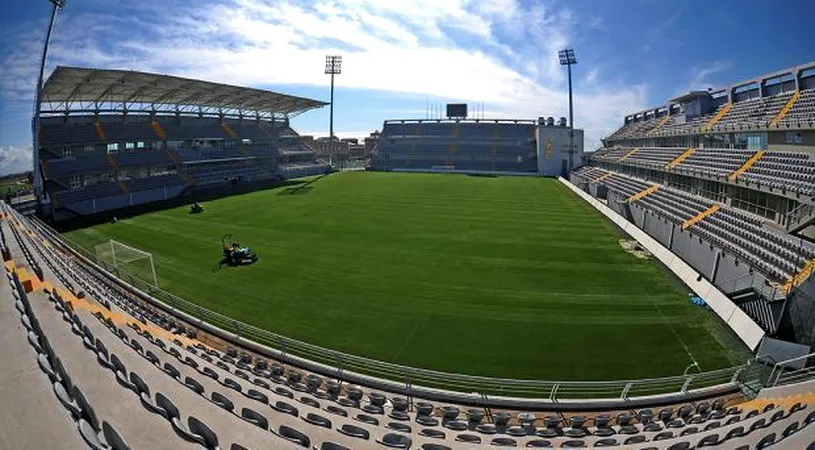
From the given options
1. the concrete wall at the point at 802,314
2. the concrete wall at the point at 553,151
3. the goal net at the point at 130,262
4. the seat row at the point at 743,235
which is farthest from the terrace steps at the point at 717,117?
the goal net at the point at 130,262

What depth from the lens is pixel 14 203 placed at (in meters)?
35.2

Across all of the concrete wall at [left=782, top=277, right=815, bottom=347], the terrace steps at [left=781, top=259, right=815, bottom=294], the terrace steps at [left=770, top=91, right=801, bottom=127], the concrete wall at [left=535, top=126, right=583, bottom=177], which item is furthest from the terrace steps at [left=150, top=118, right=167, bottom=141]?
the terrace steps at [left=770, top=91, right=801, bottom=127]

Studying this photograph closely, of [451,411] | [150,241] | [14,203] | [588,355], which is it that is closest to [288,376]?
[451,411]

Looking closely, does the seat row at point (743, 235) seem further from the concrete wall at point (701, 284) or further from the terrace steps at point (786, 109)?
the terrace steps at point (786, 109)

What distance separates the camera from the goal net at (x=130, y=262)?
20.3 m

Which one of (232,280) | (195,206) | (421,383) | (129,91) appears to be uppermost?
(129,91)

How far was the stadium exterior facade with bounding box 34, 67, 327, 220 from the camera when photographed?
3816cm

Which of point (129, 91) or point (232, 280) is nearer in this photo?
point (232, 280)

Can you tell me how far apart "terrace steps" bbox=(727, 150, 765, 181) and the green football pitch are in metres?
6.98

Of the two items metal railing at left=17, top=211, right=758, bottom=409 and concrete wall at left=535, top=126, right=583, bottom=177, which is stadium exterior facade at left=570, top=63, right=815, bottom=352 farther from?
concrete wall at left=535, top=126, right=583, bottom=177

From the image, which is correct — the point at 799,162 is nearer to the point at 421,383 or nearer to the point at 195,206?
the point at 421,383

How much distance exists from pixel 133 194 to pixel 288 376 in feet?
130

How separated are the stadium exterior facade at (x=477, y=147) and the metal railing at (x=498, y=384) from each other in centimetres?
6411

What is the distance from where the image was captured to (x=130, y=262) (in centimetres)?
2231
